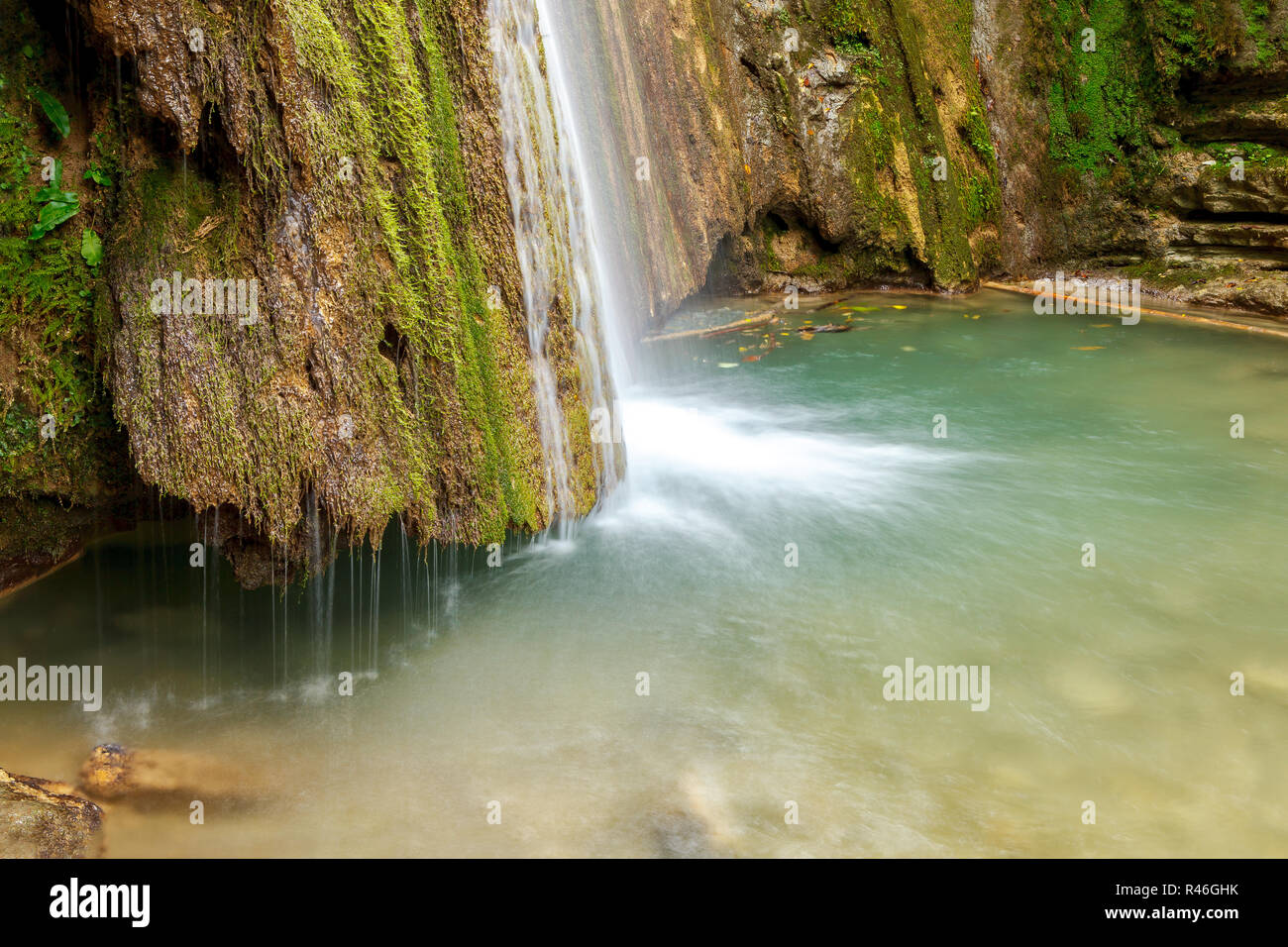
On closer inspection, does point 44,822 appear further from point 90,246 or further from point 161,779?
point 90,246

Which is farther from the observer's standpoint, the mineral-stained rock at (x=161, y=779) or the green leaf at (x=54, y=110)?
the green leaf at (x=54, y=110)

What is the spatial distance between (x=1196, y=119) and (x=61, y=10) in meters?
12.9

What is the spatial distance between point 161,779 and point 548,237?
3423 mm

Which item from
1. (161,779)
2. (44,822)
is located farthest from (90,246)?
(44,822)

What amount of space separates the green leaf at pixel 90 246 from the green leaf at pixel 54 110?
16.9 inches

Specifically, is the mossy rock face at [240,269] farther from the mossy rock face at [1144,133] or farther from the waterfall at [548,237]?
the mossy rock face at [1144,133]

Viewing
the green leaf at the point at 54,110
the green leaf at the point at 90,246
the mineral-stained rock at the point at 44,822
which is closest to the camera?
the mineral-stained rock at the point at 44,822

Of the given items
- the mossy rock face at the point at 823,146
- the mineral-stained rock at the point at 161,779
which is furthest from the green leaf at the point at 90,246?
the mossy rock face at the point at 823,146

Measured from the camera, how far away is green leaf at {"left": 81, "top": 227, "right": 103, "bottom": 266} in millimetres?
4461

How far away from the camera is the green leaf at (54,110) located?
4.34 m

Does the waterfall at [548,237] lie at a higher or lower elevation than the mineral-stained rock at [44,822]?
higher

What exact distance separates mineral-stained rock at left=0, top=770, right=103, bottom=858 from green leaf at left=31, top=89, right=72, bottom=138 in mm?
2677

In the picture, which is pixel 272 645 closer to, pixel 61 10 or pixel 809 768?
pixel 809 768

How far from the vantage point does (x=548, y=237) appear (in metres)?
5.82
